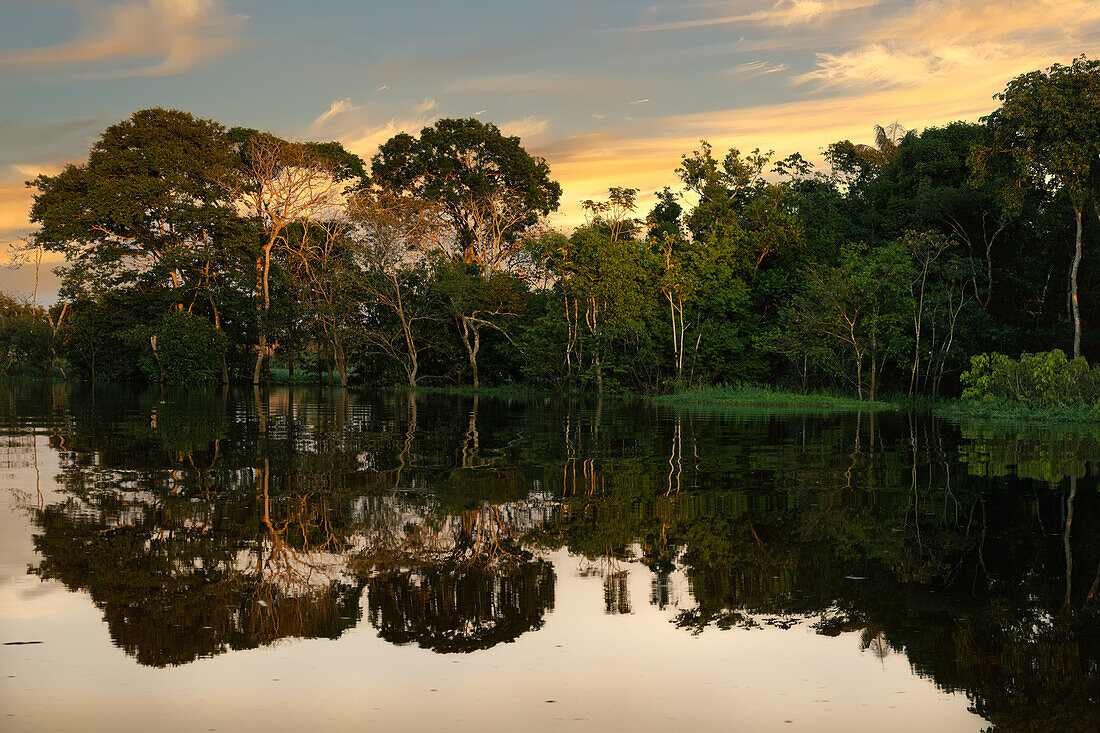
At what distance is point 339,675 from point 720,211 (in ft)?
150

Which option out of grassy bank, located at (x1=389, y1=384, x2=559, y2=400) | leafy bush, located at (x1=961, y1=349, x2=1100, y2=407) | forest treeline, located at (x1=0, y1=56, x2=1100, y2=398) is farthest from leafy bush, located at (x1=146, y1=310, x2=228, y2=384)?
leafy bush, located at (x1=961, y1=349, x2=1100, y2=407)

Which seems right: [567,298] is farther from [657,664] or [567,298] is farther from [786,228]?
[657,664]

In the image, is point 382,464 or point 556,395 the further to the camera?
point 556,395

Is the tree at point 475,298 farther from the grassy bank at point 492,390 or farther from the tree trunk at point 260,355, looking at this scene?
the tree trunk at point 260,355

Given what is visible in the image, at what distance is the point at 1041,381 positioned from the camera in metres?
28.5

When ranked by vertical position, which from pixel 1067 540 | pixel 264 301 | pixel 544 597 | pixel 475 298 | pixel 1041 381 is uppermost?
pixel 264 301

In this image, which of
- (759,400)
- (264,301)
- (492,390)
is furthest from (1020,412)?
(264,301)

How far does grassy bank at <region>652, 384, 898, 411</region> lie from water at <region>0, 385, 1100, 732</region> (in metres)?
20.4

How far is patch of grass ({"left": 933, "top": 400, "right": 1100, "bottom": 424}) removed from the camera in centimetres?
2605

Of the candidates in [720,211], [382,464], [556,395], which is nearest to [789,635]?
[382,464]

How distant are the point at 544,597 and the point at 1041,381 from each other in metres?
26.4

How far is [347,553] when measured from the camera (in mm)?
8141

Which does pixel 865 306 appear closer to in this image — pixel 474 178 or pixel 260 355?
pixel 474 178

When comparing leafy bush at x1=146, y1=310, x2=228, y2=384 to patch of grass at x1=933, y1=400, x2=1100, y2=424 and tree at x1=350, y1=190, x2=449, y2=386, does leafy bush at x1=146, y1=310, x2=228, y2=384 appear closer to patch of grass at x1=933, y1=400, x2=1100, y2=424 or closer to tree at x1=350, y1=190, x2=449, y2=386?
tree at x1=350, y1=190, x2=449, y2=386
